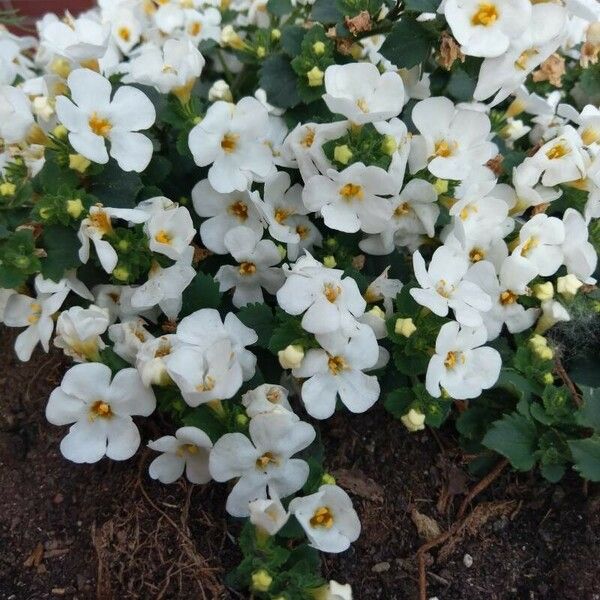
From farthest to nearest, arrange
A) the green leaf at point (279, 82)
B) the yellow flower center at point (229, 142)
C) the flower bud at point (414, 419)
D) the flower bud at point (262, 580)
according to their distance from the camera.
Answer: the green leaf at point (279, 82), the yellow flower center at point (229, 142), the flower bud at point (414, 419), the flower bud at point (262, 580)

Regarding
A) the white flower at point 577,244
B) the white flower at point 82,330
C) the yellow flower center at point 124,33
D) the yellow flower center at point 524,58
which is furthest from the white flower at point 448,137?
the yellow flower center at point 124,33

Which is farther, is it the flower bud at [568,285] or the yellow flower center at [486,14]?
the flower bud at [568,285]

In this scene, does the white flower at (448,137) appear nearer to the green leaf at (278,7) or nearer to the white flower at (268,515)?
the green leaf at (278,7)

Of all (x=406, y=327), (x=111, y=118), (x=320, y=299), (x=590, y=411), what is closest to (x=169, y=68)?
(x=111, y=118)

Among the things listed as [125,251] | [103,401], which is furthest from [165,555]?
[125,251]

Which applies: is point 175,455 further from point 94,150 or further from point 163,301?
point 94,150

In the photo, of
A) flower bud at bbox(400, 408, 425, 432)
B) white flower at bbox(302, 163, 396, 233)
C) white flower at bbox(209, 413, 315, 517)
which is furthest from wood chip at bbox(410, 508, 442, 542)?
white flower at bbox(302, 163, 396, 233)

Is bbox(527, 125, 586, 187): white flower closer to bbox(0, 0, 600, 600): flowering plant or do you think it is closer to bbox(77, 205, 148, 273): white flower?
bbox(0, 0, 600, 600): flowering plant

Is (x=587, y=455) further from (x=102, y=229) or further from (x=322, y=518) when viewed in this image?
(x=102, y=229)
